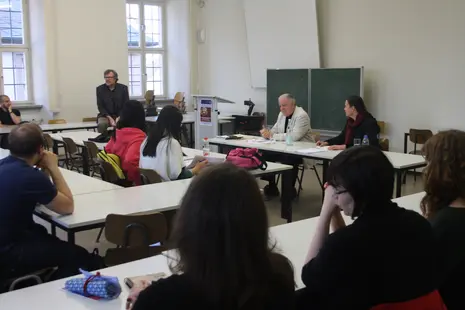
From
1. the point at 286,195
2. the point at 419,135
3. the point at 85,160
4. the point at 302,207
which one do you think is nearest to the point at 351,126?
the point at 302,207

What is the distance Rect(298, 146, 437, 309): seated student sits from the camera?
1.68 m

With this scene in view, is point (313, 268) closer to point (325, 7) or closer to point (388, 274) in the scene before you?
point (388, 274)

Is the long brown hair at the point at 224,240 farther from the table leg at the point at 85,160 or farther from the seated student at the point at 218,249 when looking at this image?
the table leg at the point at 85,160

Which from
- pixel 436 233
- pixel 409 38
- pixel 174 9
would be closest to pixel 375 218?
pixel 436 233

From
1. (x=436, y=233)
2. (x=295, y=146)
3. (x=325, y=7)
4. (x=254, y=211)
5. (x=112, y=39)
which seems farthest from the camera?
(x=112, y=39)

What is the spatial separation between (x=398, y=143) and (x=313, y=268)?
6790 mm

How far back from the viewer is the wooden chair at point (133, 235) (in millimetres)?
2822

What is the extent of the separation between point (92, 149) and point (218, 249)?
4985 millimetres

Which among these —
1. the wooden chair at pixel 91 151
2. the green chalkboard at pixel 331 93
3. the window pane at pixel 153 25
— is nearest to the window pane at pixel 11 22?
the window pane at pixel 153 25

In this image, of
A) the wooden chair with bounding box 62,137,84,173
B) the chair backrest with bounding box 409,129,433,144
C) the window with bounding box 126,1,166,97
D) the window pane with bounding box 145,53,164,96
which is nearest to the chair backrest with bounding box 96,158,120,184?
the wooden chair with bounding box 62,137,84,173

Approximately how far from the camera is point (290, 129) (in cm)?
638

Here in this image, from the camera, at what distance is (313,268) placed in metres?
1.75

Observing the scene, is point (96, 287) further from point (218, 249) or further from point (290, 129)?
point (290, 129)

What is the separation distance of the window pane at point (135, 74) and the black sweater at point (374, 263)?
10.0 metres
